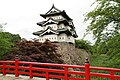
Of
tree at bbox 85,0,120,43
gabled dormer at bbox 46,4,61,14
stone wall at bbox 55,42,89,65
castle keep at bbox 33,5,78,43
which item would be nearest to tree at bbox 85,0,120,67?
tree at bbox 85,0,120,43

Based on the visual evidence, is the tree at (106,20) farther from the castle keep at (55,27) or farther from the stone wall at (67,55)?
the castle keep at (55,27)

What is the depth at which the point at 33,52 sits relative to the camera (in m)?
18.8

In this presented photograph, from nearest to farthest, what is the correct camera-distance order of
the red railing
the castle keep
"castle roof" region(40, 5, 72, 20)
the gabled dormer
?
the red railing
the castle keep
"castle roof" region(40, 5, 72, 20)
the gabled dormer

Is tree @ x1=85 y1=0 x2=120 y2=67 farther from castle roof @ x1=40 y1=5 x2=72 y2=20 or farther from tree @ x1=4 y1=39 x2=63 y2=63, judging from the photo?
castle roof @ x1=40 y1=5 x2=72 y2=20

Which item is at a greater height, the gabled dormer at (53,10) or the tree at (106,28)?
the gabled dormer at (53,10)

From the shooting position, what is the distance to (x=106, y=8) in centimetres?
1484

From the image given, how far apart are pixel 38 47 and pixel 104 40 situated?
5.84m

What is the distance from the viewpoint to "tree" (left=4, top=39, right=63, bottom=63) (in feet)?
58.5

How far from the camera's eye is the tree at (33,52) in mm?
17828

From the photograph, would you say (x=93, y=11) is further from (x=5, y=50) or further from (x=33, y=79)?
(x=5, y=50)

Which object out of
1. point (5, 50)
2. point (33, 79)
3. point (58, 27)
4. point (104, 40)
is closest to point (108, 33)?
point (104, 40)

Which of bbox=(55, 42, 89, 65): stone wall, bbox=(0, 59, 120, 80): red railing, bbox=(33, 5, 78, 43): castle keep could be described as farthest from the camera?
bbox=(33, 5, 78, 43): castle keep

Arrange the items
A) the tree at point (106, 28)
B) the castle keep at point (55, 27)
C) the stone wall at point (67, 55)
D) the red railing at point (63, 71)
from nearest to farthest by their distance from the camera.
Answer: the red railing at point (63, 71) < the tree at point (106, 28) < the stone wall at point (67, 55) < the castle keep at point (55, 27)

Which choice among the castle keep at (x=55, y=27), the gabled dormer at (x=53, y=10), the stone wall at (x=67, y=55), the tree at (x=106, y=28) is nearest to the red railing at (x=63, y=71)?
the tree at (x=106, y=28)
